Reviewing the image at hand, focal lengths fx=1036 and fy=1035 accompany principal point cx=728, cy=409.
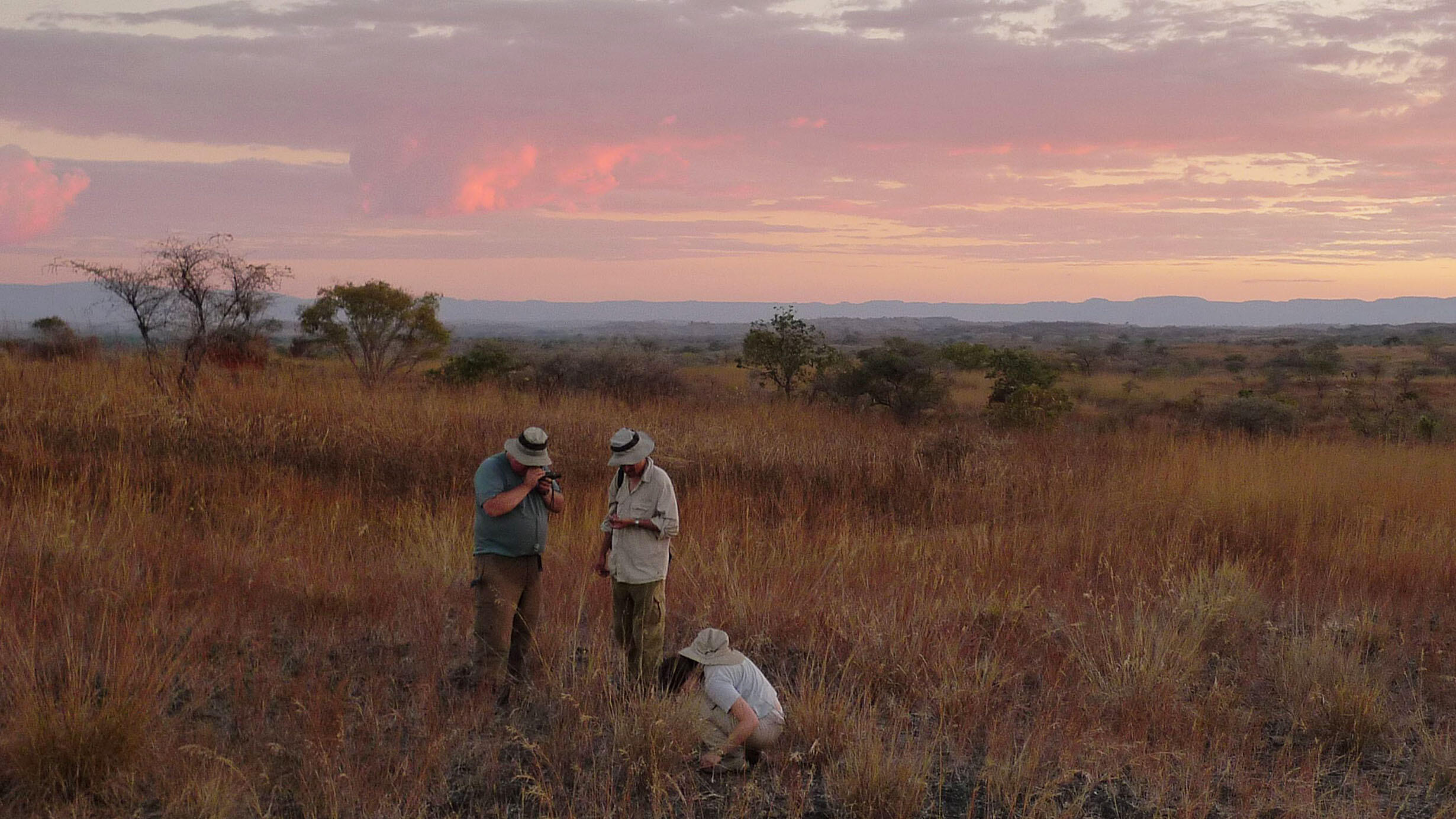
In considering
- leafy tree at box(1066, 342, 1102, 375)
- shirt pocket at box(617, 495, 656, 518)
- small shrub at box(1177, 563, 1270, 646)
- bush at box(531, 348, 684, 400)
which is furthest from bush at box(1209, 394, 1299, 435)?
leafy tree at box(1066, 342, 1102, 375)

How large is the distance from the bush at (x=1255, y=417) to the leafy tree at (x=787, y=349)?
8.94m

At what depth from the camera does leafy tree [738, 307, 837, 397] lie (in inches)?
949

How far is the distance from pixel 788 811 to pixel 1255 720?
10.7ft

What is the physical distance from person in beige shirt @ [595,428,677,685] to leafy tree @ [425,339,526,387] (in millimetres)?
18966

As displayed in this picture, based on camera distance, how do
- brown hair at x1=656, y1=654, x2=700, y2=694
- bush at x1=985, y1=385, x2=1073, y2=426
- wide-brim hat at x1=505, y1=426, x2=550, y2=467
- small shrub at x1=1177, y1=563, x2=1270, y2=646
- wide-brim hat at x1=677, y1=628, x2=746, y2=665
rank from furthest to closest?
bush at x1=985, y1=385, x2=1073, y2=426 → small shrub at x1=1177, y1=563, x2=1270, y2=646 → wide-brim hat at x1=505, y1=426, x2=550, y2=467 → brown hair at x1=656, y1=654, x2=700, y2=694 → wide-brim hat at x1=677, y1=628, x2=746, y2=665

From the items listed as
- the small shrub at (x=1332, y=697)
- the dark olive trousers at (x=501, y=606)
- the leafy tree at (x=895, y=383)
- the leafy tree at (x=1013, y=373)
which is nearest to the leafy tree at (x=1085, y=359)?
the leafy tree at (x=1013, y=373)

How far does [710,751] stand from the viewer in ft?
17.2

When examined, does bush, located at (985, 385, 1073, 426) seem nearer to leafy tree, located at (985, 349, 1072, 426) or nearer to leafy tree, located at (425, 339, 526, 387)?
leafy tree, located at (985, 349, 1072, 426)

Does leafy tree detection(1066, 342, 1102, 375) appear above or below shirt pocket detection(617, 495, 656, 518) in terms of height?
below

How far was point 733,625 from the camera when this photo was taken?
752cm

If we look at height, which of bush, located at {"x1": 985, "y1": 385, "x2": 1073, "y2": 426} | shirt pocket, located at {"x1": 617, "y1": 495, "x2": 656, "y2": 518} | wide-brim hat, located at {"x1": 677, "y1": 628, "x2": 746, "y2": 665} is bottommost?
wide-brim hat, located at {"x1": 677, "y1": 628, "x2": 746, "y2": 665}

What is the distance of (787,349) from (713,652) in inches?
747

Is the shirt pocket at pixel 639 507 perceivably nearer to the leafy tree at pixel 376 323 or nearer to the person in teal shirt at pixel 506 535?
the person in teal shirt at pixel 506 535

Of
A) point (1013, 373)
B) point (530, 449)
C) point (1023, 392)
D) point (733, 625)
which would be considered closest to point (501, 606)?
point (530, 449)
